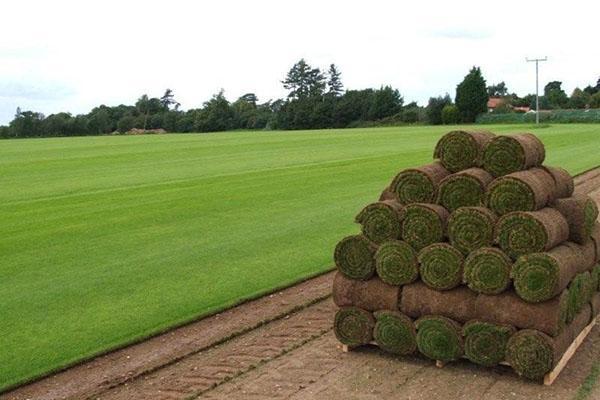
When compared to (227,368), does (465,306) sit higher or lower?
higher

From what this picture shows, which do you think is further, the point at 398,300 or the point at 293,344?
the point at 293,344

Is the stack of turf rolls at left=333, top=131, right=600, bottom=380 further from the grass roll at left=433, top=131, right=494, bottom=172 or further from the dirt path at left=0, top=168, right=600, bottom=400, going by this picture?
the dirt path at left=0, top=168, right=600, bottom=400

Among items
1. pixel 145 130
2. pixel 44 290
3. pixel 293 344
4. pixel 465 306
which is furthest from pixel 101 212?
pixel 145 130

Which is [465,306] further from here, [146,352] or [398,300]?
[146,352]

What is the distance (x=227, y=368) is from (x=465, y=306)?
3.09m

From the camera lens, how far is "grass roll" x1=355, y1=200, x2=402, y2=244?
968 cm

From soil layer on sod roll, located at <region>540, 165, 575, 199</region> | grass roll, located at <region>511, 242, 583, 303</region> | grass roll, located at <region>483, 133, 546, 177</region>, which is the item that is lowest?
grass roll, located at <region>511, 242, 583, 303</region>

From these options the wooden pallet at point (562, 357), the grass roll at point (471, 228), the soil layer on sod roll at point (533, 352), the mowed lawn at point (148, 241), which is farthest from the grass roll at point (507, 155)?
the mowed lawn at point (148, 241)

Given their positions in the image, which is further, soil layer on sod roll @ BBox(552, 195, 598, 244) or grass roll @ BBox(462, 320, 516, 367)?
soil layer on sod roll @ BBox(552, 195, 598, 244)

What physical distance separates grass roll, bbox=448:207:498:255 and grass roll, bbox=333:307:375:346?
5.02 feet

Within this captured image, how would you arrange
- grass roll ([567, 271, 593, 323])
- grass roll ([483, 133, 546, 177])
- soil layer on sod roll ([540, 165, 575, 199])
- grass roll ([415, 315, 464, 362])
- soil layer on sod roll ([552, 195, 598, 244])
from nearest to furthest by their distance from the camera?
1. grass roll ([415, 315, 464, 362])
2. grass roll ([567, 271, 593, 323])
3. grass roll ([483, 133, 546, 177])
4. soil layer on sod roll ([552, 195, 598, 244])
5. soil layer on sod roll ([540, 165, 575, 199])

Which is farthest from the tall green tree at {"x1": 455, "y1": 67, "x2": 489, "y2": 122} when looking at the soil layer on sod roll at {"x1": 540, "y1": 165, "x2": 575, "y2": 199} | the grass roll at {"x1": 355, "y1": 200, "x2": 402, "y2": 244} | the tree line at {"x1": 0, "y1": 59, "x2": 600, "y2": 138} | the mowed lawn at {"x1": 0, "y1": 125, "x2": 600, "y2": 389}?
the grass roll at {"x1": 355, "y1": 200, "x2": 402, "y2": 244}

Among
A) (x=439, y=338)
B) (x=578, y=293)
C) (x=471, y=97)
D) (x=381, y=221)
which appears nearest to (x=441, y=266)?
(x=439, y=338)

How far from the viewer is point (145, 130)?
132 meters
